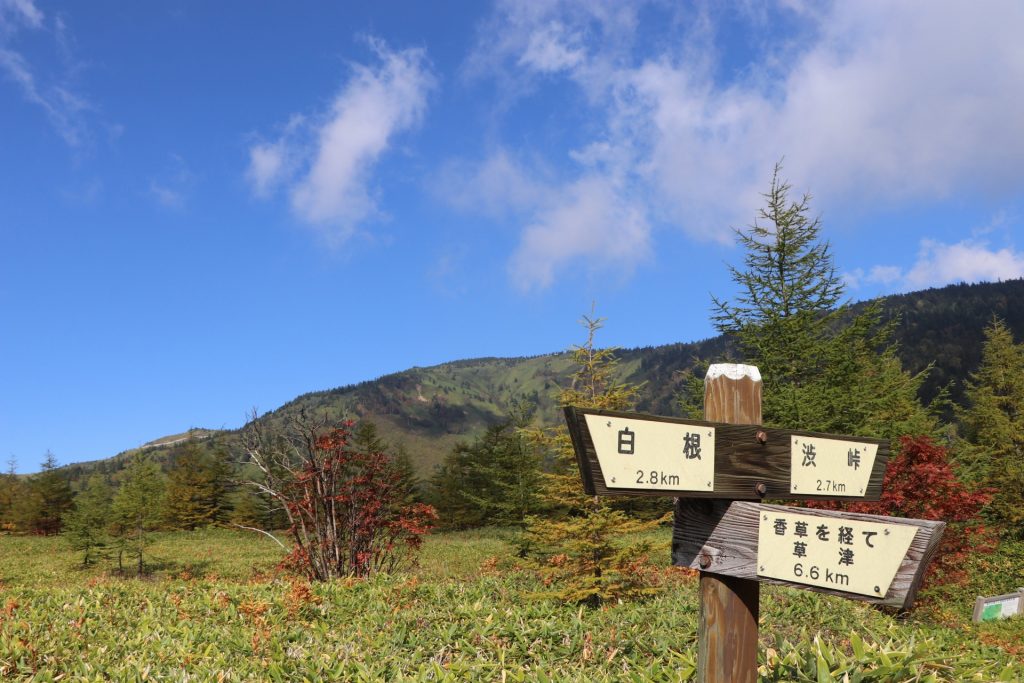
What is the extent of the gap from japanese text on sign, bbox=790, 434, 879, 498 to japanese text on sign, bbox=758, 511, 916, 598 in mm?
521

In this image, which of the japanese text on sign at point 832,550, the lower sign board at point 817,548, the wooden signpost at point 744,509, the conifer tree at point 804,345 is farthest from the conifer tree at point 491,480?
the japanese text on sign at point 832,550

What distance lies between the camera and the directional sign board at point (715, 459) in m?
3.23

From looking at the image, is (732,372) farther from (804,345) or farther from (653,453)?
(804,345)

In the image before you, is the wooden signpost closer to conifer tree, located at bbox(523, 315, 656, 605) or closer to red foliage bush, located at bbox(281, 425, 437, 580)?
A: conifer tree, located at bbox(523, 315, 656, 605)

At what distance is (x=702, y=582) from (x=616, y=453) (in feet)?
3.73

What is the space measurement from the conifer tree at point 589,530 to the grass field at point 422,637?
0.53m

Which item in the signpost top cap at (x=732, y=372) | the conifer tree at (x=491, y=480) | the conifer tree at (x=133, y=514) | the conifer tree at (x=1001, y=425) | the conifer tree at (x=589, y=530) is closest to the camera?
the signpost top cap at (x=732, y=372)

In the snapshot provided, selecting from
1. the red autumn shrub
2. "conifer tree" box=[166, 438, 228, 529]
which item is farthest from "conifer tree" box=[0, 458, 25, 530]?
the red autumn shrub

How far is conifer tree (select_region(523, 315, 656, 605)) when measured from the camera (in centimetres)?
1059

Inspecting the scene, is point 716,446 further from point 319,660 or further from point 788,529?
point 319,660

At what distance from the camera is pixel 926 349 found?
140 m

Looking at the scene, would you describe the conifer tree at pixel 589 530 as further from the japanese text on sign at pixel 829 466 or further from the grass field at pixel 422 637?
the japanese text on sign at pixel 829 466

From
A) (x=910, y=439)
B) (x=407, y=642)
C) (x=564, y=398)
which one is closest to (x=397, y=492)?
(x=564, y=398)

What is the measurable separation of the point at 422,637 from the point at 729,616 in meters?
5.34
